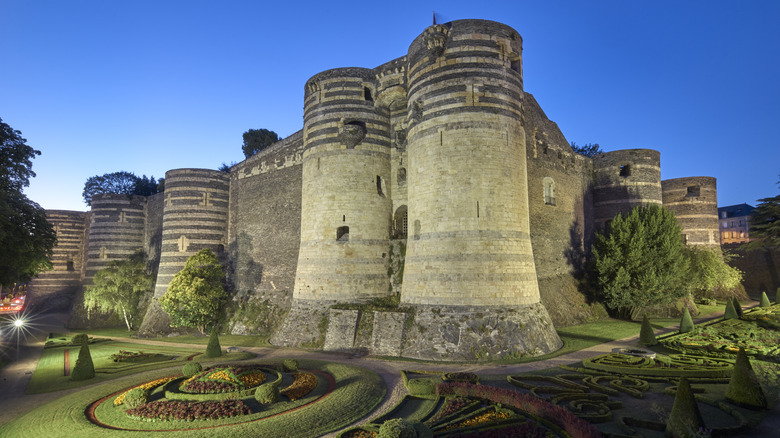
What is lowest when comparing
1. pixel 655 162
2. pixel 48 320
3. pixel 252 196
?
pixel 48 320

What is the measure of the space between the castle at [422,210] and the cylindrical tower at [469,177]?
7 centimetres

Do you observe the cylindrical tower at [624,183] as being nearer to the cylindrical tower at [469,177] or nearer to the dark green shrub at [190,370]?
the cylindrical tower at [469,177]

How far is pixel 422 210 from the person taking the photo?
21.3 meters

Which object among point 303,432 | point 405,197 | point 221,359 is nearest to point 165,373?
point 221,359

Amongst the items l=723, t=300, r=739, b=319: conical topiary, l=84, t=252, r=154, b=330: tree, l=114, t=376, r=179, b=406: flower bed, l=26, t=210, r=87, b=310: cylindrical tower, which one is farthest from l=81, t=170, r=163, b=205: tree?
l=723, t=300, r=739, b=319: conical topiary

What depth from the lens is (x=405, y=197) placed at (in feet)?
84.9

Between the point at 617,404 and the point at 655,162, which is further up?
the point at 655,162

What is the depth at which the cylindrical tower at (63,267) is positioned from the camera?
47938 mm

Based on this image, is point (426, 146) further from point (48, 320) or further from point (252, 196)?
point (48, 320)

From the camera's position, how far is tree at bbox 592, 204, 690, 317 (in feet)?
88.9

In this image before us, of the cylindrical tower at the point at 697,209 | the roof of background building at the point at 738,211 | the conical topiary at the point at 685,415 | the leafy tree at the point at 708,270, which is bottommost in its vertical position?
the conical topiary at the point at 685,415

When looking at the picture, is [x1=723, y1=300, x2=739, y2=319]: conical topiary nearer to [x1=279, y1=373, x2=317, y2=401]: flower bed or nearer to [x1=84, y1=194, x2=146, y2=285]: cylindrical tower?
[x1=279, y1=373, x2=317, y2=401]: flower bed

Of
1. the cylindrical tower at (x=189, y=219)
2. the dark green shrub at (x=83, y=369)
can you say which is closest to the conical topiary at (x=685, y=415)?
the dark green shrub at (x=83, y=369)

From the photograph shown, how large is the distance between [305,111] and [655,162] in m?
27.6
